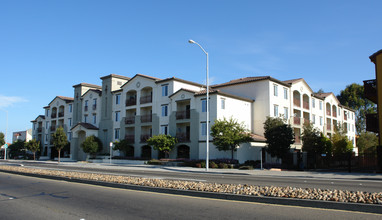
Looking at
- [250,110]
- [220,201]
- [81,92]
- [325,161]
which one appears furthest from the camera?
[81,92]

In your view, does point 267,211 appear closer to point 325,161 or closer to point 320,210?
point 320,210

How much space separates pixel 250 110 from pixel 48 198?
33.0 metres

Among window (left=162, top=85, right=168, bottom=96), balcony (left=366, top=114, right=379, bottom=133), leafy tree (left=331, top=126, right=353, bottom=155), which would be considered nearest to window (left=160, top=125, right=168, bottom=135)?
window (left=162, top=85, right=168, bottom=96)

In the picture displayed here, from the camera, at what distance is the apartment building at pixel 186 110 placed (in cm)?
3856

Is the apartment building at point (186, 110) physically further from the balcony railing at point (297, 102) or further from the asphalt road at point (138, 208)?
the asphalt road at point (138, 208)

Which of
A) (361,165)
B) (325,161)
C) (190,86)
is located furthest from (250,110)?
(361,165)

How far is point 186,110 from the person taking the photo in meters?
40.8

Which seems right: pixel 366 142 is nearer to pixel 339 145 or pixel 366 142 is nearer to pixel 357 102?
pixel 339 145

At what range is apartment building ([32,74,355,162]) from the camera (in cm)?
3856

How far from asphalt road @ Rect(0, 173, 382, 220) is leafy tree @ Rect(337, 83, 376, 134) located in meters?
69.8

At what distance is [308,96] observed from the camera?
47688mm

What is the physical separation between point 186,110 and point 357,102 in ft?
155

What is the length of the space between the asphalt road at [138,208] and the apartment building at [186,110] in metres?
20.8

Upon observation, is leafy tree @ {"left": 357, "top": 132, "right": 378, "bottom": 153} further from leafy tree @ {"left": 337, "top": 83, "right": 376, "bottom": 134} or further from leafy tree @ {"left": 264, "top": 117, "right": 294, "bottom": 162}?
leafy tree @ {"left": 264, "top": 117, "right": 294, "bottom": 162}
